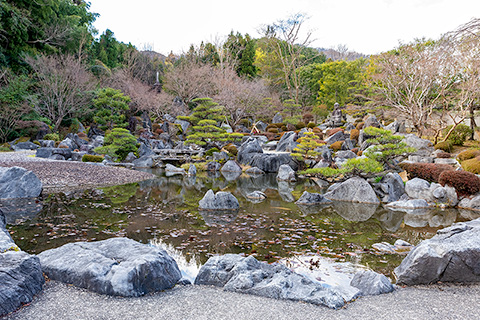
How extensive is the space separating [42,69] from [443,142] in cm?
2539

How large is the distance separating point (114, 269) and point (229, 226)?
322 cm

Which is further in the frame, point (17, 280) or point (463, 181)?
point (463, 181)

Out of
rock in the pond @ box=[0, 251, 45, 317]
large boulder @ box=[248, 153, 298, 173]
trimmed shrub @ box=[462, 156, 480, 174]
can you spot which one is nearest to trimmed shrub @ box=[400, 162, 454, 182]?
trimmed shrub @ box=[462, 156, 480, 174]

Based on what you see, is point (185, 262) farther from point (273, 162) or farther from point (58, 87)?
point (58, 87)

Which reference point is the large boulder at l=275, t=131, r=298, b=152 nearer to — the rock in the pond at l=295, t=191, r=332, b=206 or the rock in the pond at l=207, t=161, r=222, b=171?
the rock in the pond at l=207, t=161, r=222, b=171

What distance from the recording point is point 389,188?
31.6ft

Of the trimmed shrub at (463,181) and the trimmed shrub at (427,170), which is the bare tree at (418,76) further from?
the trimmed shrub at (463,181)

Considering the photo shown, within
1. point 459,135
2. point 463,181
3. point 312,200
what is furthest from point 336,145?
point 312,200

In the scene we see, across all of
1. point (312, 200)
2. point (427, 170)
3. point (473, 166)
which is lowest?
point (312, 200)

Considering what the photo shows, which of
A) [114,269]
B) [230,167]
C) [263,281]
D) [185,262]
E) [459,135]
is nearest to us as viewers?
[114,269]

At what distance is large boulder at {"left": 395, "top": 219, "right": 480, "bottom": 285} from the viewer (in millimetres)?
→ 3400

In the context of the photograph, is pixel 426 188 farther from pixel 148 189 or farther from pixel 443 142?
pixel 148 189

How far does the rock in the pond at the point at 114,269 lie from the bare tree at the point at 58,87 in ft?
66.6

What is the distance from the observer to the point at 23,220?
6062mm
